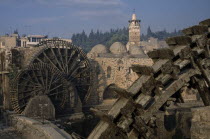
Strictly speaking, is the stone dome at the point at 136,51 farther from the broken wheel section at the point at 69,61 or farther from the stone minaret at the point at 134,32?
the stone minaret at the point at 134,32

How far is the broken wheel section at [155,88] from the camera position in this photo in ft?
15.2

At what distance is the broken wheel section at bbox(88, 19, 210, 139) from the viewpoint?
4.64 m

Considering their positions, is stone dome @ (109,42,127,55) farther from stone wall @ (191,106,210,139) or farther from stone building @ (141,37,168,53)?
stone wall @ (191,106,210,139)

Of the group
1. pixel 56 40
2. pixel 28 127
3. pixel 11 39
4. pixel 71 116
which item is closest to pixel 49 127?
pixel 28 127

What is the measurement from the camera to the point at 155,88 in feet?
16.0

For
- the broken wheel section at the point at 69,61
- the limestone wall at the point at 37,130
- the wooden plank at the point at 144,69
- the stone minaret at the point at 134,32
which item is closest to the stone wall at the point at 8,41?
the stone minaret at the point at 134,32

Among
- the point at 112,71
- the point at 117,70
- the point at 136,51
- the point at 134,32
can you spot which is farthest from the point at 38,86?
the point at 134,32

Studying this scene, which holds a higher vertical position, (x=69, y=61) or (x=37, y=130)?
(x=69, y=61)

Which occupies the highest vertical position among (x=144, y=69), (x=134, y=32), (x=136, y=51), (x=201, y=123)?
(x=134, y=32)

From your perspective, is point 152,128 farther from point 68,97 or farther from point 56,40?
point 56,40

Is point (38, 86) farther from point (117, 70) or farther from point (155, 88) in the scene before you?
point (155, 88)

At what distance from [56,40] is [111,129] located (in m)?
15.8

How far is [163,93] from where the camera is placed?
4.88 m

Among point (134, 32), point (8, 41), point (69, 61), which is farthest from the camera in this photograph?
point (8, 41)
